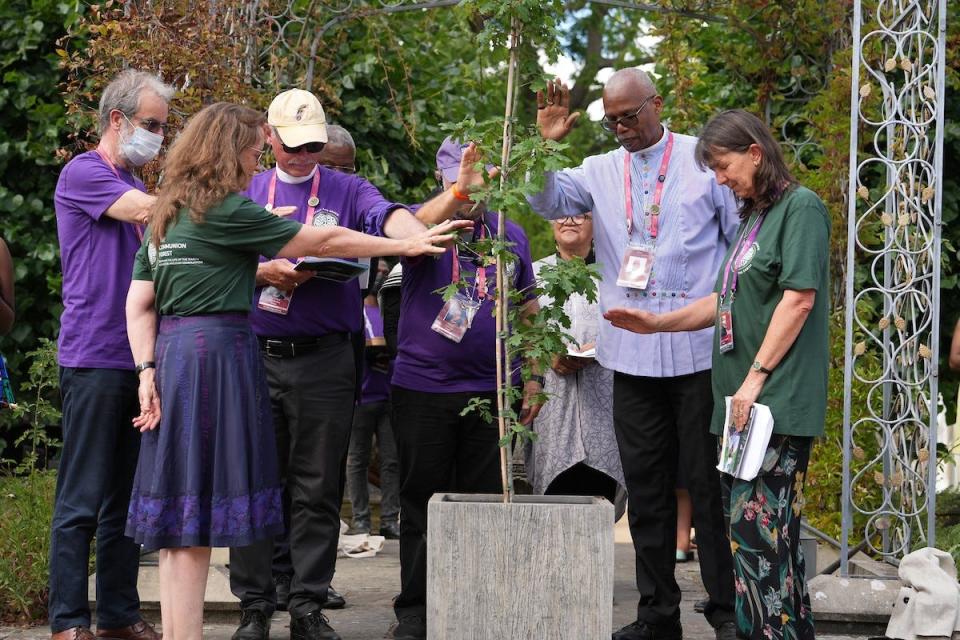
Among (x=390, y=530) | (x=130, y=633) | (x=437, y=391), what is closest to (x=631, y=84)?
(x=437, y=391)

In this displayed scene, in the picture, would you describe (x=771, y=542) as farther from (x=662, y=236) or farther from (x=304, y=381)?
(x=304, y=381)

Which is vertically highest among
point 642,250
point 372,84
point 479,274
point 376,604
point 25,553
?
point 372,84

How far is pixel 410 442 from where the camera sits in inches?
202

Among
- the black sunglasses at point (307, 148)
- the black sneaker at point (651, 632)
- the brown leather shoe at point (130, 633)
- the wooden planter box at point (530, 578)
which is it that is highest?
the black sunglasses at point (307, 148)

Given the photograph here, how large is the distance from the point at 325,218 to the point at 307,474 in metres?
0.99

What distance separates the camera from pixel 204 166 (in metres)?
4.31

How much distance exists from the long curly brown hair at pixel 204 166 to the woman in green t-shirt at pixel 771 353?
154cm

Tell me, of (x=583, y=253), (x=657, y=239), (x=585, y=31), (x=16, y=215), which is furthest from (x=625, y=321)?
(x=585, y=31)

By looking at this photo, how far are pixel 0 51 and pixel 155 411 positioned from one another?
15.8ft

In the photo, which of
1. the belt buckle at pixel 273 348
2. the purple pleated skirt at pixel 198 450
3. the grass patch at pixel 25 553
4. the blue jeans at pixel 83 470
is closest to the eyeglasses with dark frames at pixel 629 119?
the belt buckle at pixel 273 348

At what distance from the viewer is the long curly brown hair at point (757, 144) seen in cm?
430

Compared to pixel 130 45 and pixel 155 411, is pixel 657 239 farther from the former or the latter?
pixel 130 45

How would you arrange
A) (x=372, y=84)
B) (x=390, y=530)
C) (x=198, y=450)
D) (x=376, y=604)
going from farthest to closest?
1. (x=372, y=84)
2. (x=390, y=530)
3. (x=376, y=604)
4. (x=198, y=450)

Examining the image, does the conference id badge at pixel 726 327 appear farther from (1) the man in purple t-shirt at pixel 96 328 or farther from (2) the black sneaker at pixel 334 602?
(2) the black sneaker at pixel 334 602
